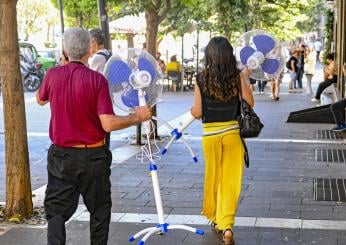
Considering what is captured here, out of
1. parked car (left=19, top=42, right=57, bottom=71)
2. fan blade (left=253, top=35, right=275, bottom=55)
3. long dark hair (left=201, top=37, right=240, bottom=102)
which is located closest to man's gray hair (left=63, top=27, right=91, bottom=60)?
long dark hair (left=201, top=37, right=240, bottom=102)

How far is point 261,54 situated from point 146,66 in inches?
54.3

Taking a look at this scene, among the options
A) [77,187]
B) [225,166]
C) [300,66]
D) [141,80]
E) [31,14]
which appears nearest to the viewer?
[77,187]

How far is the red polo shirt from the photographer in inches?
173

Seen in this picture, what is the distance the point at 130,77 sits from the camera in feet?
17.1

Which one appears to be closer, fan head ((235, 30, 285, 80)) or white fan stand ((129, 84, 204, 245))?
white fan stand ((129, 84, 204, 245))

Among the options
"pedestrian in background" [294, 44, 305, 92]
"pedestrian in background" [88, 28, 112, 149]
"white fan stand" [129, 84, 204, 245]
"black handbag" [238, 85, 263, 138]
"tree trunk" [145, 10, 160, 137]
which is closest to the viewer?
"white fan stand" [129, 84, 204, 245]

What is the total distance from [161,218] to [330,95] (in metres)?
13.0

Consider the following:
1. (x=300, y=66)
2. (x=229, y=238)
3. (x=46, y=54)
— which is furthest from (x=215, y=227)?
(x=46, y=54)

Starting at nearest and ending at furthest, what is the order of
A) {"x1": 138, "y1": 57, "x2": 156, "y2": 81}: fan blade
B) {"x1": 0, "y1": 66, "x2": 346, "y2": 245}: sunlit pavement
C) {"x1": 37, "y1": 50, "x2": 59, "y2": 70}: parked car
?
{"x1": 138, "y1": 57, "x2": 156, "y2": 81}: fan blade, {"x1": 0, "y1": 66, "x2": 346, "y2": 245}: sunlit pavement, {"x1": 37, "y1": 50, "x2": 59, "y2": 70}: parked car

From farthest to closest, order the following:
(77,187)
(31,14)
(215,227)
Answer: (31,14)
(215,227)
(77,187)

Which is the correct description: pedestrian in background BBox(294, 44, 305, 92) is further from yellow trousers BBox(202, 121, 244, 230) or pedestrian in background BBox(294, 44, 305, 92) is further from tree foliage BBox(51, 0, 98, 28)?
yellow trousers BBox(202, 121, 244, 230)

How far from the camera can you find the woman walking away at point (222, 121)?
5.39m

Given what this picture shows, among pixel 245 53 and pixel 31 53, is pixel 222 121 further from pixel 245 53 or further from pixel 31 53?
pixel 31 53

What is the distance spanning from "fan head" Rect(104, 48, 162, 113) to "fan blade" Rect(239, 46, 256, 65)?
3.74 ft
